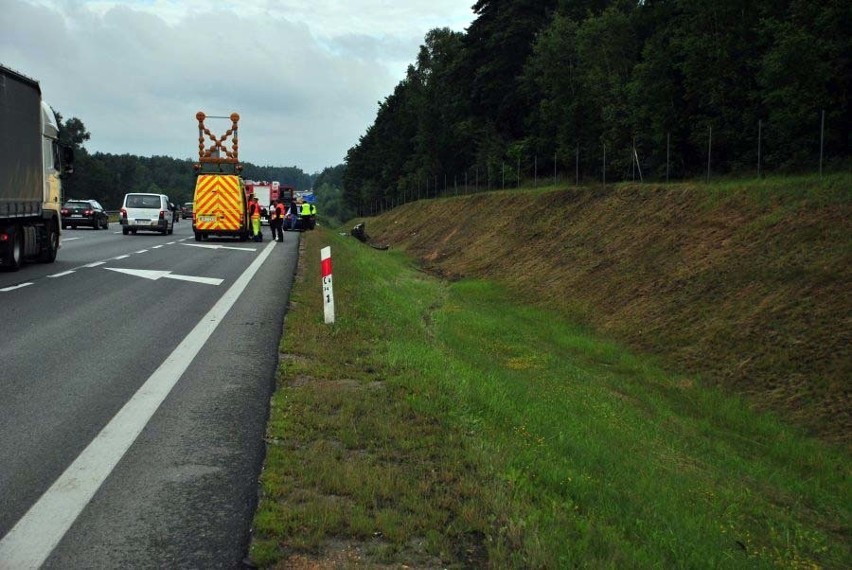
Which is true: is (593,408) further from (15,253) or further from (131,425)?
(15,253)

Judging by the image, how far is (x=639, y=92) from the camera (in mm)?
31953

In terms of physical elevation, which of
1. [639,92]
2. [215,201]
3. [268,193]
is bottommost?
[215,201]

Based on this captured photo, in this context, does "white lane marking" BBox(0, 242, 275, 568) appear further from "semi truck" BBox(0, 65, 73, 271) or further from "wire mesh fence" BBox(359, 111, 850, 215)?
"wire mesh fence" BBox(359, 111, 850, 215)

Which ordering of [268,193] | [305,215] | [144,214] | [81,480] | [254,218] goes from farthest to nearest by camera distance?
1. [268,193]
2. [305,215]
3. [144,214]
4. [254,218]
5. [81,480]

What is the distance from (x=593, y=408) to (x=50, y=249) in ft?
49.1

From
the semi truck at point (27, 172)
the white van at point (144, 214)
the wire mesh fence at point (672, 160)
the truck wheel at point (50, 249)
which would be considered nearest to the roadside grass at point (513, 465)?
the semi truck at point (27, 172)

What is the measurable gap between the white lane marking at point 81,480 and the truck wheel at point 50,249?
42.7ft

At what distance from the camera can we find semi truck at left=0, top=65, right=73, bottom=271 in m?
17.0

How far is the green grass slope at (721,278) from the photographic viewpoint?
1157 centimetres

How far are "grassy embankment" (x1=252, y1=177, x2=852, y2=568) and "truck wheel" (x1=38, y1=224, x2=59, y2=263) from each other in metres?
6.18

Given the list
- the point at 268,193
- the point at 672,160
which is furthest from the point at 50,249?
the point at 268,193

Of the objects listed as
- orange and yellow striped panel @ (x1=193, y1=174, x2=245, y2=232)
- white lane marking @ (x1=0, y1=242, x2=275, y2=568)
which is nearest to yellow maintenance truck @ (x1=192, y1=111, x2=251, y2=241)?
orange and yellow striped panel @ (x1=193, y1=174, x2=245, y2=232)

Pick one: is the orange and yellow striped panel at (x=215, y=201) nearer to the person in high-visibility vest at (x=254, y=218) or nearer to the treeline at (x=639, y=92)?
the person in high-visibility vest at (x=254, y=218)

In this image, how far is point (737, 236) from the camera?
17.2 meters
